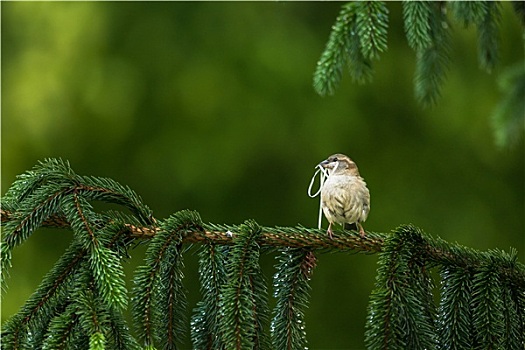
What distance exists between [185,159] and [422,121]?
1976 mm

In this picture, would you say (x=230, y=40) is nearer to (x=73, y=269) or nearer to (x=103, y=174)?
(x=103, y=174)

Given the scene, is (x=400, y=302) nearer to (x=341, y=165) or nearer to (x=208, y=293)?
(x=208, y=293)

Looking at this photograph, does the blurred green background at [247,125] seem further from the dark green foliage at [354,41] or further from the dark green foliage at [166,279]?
the dark green foliage at [166,279]

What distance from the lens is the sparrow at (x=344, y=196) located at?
253cm

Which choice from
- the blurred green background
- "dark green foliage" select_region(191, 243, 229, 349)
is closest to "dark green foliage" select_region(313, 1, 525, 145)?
"dark green foliage" select_region(191, 243, 229, 349)

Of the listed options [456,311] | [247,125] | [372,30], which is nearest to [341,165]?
[372,30]

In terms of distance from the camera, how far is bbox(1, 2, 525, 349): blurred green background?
19.6 ft

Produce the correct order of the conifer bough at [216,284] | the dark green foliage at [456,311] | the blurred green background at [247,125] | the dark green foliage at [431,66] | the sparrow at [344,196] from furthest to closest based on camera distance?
the blurred green background at [247,125]
the dark green foliage at [431,66]
the sparrow at [344,196]
the dark green foliage at [456,311]
the conifer bough at [216,284]

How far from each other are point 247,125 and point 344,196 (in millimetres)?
3597

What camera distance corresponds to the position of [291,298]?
2.01 metres

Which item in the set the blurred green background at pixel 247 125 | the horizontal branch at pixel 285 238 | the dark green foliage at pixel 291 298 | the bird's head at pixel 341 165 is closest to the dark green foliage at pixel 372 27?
the bird's head at pixel 341 165

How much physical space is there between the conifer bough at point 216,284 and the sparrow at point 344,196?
1.35 feet

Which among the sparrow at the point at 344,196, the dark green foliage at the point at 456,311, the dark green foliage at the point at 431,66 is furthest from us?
the dark green foliage at the point at 431,66

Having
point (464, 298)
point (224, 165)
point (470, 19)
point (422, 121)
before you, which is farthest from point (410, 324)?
point (422, 121)
